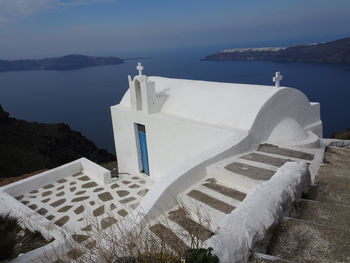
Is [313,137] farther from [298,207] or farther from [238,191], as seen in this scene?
[298,207]

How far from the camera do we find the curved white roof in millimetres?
6094

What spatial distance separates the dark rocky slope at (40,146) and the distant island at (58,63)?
12775 centimetres

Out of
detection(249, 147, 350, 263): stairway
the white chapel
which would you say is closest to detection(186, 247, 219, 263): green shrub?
detection(249, 147, 350, 263): stairway

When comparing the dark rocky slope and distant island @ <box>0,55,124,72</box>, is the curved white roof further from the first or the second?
distant island @ <box>0,55,124,72</box>

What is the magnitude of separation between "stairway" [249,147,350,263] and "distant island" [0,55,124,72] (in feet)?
521

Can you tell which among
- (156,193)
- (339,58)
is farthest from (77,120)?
(339,58)

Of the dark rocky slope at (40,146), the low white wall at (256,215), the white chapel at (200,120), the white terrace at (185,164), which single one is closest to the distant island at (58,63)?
the dark rocky slope at (40,146)

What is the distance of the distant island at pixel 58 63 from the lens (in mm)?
154625

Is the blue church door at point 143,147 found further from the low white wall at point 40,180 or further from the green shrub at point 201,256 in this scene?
the green shrub at point 201,256

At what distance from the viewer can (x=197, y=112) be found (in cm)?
702

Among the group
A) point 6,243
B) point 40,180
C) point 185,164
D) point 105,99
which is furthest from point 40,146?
point 105,99

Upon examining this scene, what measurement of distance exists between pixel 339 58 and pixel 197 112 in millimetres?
76352

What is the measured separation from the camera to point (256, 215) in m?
2.67

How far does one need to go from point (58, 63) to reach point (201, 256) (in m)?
174
